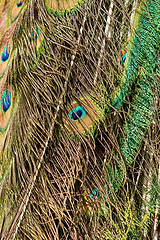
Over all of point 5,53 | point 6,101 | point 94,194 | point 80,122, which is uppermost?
point 5,53

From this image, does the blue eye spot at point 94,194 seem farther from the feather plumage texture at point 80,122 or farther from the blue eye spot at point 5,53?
the blue eye spot at point 5,53

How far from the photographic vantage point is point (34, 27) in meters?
0.99

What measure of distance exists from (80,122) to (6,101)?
294 mm

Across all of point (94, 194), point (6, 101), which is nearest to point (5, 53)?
point (6, 101)

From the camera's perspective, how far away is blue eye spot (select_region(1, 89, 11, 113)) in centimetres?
99

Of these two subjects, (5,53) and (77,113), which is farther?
(5,53)

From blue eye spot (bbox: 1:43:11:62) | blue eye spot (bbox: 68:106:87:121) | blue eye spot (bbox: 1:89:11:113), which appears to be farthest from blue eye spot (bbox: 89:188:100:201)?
blue eye spot (bbox: 1:43:11:62)

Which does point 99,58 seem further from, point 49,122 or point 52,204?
point 52,204

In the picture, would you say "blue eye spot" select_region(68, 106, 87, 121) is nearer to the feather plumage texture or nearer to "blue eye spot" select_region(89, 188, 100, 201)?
the feather plumage texture

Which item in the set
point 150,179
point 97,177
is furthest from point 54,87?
point 150,179

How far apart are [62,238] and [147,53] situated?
0.72 meters

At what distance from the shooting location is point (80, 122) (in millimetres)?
950

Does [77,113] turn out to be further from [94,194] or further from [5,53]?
[5,53]

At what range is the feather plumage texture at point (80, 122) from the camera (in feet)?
2.91
